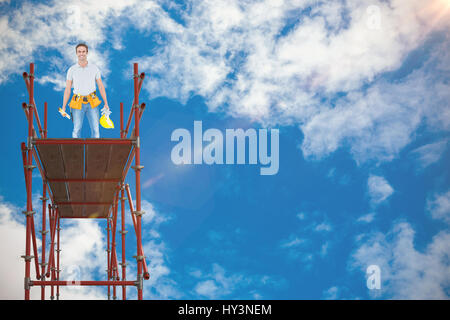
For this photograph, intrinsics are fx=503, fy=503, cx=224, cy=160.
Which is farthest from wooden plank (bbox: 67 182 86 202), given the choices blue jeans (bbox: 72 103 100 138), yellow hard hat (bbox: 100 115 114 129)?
yellow hard hat (bbox: 100 115 114 129)

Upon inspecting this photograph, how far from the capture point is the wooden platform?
479 inches

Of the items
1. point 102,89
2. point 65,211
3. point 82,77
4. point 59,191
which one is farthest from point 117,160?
point 65,211

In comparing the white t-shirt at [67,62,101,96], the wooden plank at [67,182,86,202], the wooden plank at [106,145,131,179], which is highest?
the white t-shirt at [67,62,101,96]

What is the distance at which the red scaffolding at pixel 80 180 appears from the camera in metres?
11.4

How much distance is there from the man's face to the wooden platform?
89.9 inches

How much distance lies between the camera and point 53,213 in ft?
56.7

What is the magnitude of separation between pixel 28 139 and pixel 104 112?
197cm

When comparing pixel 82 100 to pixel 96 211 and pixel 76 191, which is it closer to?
pixel 76 191

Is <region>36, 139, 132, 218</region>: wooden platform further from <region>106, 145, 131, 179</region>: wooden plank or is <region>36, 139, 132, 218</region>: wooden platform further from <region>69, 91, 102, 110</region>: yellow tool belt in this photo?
<region>69, 91, 102, 110</region>: yellow tool belt

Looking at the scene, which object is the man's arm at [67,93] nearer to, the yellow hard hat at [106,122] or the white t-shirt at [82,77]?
the white t-shirt at [82,77]

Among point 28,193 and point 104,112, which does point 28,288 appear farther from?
point 104,112

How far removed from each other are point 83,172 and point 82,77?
274cm
